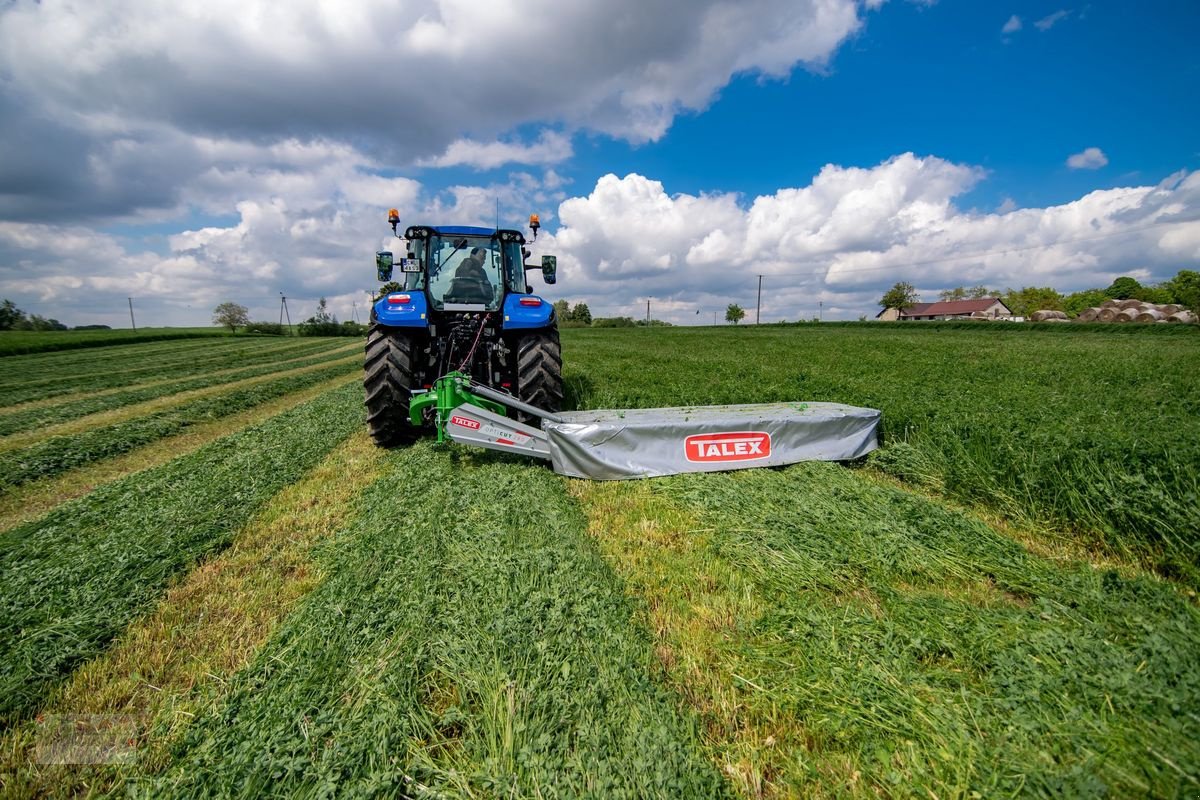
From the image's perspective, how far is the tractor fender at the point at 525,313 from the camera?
211 inches

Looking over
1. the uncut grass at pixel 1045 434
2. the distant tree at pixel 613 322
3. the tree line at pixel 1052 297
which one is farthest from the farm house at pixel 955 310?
the uncut grass at pixel 1045 434

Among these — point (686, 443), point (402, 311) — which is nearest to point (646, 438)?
point (686, 443)

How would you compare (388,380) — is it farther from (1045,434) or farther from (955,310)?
(955,310)

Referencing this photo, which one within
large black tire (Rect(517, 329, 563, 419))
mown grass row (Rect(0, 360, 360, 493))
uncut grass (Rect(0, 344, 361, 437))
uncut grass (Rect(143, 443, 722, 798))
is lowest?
uncut grass (Rect(143, 443, 722, 798))

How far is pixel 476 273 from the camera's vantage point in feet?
20.1

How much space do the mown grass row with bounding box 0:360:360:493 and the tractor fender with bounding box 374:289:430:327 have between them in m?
3.73

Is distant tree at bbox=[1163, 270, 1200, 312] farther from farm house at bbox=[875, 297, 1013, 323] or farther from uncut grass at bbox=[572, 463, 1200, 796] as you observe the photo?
uncut grass at bbox=[572, 463, 1200, 796]

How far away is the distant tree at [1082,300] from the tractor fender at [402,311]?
325 ft

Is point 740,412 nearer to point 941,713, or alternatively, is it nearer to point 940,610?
point 940,610

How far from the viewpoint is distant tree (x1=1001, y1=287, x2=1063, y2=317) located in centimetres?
7300

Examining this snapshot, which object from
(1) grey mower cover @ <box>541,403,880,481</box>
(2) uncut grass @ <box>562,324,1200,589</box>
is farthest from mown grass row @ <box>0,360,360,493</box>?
(2) uncut grass @ <box>562,324,1200,589</box>

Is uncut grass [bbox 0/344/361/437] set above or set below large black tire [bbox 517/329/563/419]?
below

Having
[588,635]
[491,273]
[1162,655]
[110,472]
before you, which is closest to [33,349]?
[110,472]

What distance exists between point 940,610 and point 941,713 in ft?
2.37
